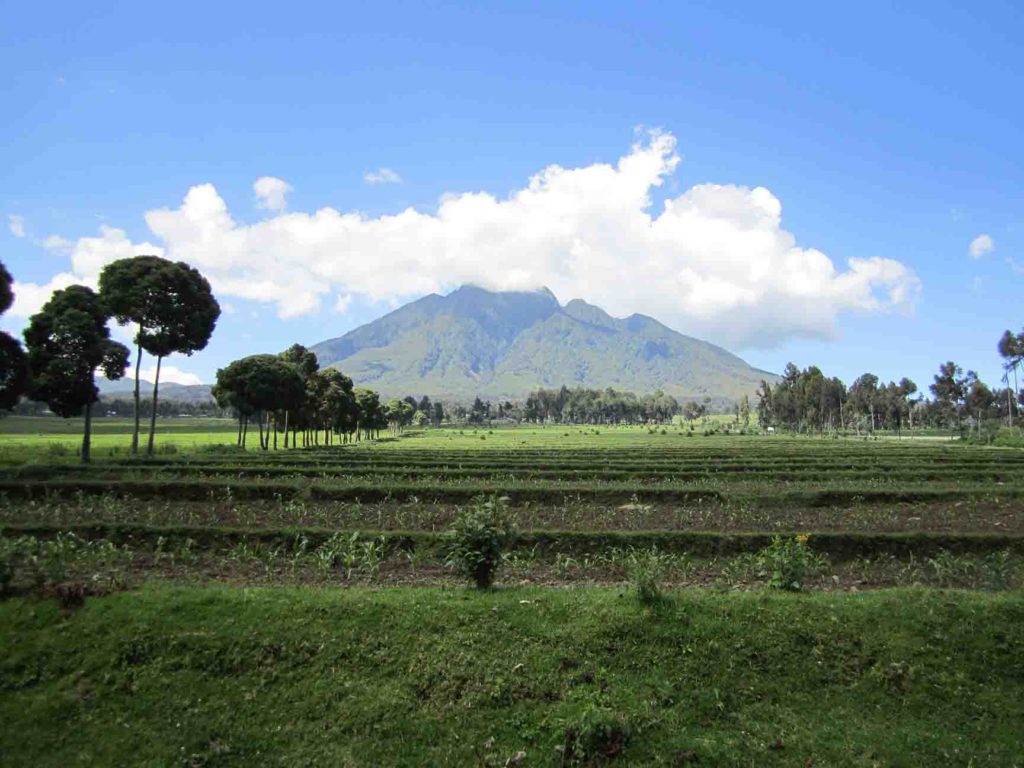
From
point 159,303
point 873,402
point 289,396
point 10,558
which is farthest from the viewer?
point 873,402

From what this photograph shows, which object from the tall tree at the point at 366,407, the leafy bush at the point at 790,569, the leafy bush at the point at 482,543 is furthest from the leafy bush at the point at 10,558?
the tall tree at the point at 366,407

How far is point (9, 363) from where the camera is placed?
90.6 ft

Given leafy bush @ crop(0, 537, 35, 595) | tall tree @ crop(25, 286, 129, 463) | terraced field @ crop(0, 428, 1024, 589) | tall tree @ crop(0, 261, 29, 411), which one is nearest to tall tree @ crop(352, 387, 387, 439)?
tall tree @ crop(25, 286, 129, 463)

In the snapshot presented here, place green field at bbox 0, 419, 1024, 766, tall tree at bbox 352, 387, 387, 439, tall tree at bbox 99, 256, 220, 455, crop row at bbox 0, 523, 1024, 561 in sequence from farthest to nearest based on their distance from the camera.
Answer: tall tree at bbox 352, 387, 387, 439 < tall tree at bbox 99, 256, 220, 455 < crop row at bbox 0, 523, 1024, 561 < green field at bbox 0, 419, 1024, 766

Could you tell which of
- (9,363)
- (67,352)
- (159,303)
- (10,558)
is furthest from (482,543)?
(159,303)

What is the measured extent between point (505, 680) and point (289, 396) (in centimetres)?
5277

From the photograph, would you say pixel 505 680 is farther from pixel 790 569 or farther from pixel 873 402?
pixel 873 402

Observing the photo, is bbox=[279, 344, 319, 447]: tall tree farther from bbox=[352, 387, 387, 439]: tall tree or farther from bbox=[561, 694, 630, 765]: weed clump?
bbox=[561, 694, 630, 765]: weed clump

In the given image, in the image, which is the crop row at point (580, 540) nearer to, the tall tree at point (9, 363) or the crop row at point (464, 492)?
the crop row at point (464, 492)

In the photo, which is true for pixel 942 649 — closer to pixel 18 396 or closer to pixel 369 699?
pixel 369 699

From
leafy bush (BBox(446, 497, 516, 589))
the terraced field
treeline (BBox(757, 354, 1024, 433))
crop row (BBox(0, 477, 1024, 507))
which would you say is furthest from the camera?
treeline (BBox(757, 354, 1024, 433))

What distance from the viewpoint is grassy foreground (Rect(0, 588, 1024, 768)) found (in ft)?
25.2

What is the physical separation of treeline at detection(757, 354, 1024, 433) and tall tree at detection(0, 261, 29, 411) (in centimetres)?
13361

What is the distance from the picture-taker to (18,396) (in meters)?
28.9
